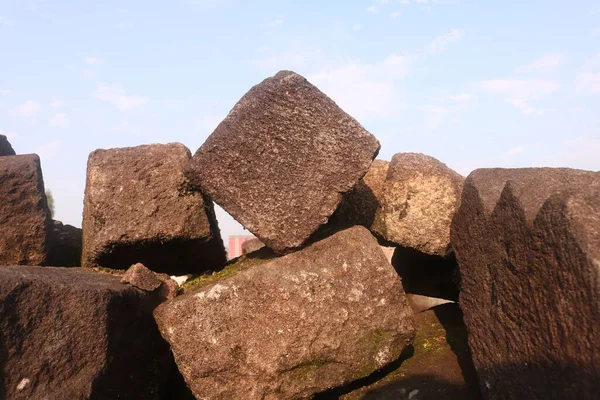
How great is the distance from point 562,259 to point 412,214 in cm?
162

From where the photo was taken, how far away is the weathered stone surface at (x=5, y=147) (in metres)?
3.99

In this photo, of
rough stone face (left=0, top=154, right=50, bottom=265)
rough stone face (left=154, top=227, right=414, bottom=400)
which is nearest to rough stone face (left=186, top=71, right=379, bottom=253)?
rough stone face (left=154, top=227, right=414, bottom=400)

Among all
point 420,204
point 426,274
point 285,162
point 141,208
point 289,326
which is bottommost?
point 426,274

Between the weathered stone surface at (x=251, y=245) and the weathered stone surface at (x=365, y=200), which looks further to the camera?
the weathered stone surface at (x=251, y=245)

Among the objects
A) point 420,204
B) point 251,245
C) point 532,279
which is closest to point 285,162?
point 420,204

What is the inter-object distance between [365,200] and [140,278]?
1.63 m

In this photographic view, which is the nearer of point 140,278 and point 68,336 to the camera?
point 68,336

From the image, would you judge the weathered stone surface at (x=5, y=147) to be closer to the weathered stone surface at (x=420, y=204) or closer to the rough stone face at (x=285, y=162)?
the rough stone face at (x=285, y=162)

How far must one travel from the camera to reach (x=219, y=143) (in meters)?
3.08

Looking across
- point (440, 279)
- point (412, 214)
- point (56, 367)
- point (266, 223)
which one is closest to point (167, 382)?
point (56, 367)

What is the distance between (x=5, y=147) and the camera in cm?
402

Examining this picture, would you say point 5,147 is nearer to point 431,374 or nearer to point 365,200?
point 365,200

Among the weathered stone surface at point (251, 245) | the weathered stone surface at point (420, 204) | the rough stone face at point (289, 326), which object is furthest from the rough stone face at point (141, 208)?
the weathered stone surface at point (251, 245)

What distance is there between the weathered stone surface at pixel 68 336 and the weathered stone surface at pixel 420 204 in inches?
71.4
